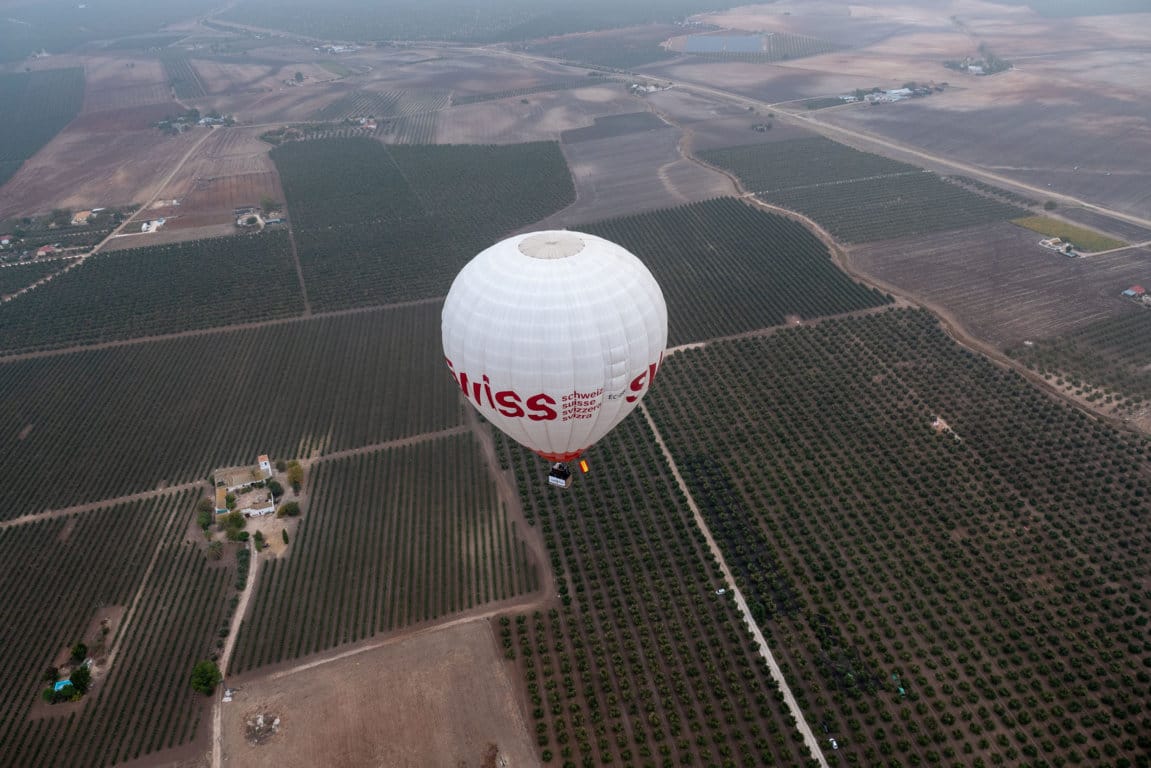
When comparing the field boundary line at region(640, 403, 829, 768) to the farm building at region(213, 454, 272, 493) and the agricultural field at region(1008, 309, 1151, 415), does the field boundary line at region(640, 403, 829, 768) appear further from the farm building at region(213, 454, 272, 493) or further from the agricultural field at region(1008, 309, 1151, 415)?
the agricultural field at region(1008, 309, 1151, 415)

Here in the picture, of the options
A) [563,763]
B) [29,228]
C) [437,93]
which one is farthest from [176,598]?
[437,93]

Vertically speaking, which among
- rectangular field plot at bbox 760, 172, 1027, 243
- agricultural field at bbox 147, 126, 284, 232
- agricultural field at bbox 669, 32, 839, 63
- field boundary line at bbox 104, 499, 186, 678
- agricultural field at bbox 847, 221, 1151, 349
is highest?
agricultural field at bbox 669, 32, 839, 63

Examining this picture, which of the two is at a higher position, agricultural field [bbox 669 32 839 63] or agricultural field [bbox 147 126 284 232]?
agricultural field [bbox 669 32 839 63]

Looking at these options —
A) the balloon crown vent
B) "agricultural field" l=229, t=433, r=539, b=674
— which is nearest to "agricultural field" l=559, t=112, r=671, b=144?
"agricultural field" l=229, t=433, r=539, b=674

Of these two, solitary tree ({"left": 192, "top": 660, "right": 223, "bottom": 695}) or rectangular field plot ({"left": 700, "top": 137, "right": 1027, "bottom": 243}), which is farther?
rectangular field plot ({"left": 700, "top": 137, "right": 1027, "bottom": 243})

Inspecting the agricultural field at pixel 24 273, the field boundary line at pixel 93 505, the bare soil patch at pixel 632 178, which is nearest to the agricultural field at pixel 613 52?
the bare soil patch at pixel 632 178

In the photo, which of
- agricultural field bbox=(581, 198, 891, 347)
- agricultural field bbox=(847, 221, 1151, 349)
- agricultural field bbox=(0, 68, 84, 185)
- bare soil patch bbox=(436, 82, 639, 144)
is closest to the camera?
agricultural field bbox=(847, 221, 1151, 349)
